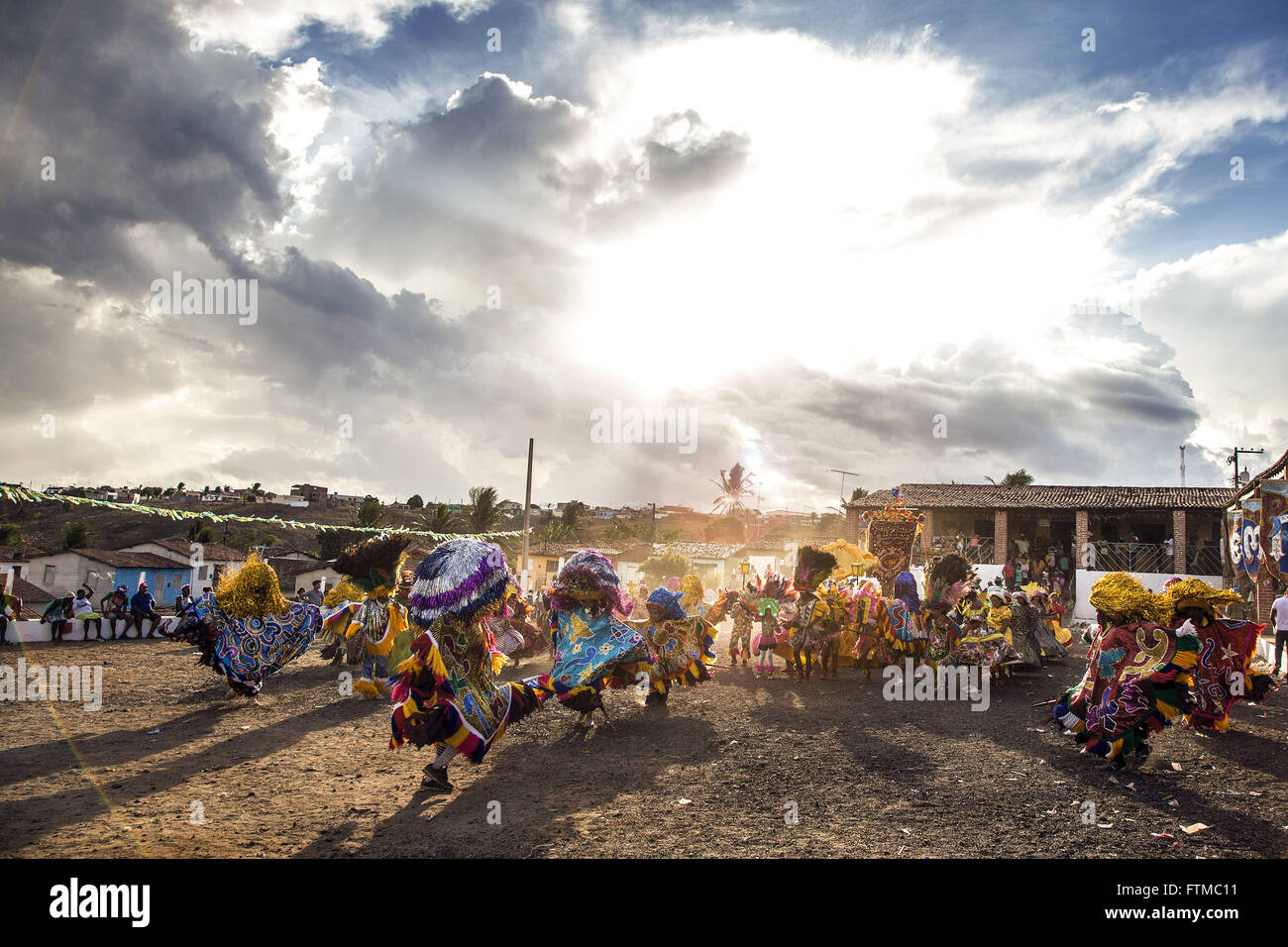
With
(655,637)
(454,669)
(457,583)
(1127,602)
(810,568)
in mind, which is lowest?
(655,637)

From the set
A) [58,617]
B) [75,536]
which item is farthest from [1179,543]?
[75,536]

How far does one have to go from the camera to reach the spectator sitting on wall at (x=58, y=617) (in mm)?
14734

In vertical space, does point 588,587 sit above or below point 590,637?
above

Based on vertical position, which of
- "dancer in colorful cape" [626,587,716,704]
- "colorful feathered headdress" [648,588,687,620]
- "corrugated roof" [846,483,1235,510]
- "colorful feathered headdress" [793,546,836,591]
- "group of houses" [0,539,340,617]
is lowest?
"group of houses" [0,539,340,617]

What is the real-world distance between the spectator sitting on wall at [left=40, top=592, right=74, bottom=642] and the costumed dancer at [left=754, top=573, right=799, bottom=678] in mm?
13937

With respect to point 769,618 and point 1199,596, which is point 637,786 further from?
point 769,618

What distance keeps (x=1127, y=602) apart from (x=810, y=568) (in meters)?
5.40

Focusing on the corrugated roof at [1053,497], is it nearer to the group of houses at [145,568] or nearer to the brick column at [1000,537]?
the brick column at [1000,537]

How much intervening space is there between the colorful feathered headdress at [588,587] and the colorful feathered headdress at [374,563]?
2.58 metres

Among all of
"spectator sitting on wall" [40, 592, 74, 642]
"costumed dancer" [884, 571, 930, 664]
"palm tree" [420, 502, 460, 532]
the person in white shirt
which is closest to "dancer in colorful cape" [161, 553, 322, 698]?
"spectator sitting on wall" [40, 592, 74, 642]

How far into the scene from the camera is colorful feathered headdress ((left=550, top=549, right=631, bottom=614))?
8.09 meters

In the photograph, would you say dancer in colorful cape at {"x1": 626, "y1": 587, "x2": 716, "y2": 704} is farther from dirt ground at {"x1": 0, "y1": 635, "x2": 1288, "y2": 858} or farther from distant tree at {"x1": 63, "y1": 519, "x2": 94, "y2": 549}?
distant tree at {"x1": 63, "y1": 519, "x2": 94, "y2": 549}

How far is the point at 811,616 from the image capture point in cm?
1164
